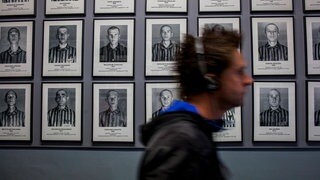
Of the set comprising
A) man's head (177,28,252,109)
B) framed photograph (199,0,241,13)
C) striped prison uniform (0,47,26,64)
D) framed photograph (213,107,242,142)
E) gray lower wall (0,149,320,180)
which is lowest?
gray lower wall (0,149,320,180)

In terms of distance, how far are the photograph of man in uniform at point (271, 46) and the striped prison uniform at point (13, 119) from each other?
1.86 m

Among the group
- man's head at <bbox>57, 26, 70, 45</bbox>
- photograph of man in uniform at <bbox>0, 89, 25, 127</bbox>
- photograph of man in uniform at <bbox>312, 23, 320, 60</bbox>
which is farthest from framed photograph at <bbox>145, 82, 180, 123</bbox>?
photograph of man in uniform at <bbox>312, 23, 320, 60</bbox>

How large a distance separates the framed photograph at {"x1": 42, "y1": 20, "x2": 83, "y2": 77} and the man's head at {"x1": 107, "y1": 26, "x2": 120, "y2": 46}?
0.23m

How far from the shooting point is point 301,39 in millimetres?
2730

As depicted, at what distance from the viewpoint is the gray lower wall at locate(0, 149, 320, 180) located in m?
2.67

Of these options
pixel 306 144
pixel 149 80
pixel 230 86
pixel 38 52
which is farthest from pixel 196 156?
pixel 38 52

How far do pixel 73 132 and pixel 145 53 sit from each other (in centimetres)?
80

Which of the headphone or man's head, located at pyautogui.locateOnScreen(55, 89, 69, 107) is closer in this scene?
the headphone

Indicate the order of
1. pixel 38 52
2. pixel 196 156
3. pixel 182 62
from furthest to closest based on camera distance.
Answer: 1. pixel 38 52
2. pixel 182 62
3. pixel 196 156

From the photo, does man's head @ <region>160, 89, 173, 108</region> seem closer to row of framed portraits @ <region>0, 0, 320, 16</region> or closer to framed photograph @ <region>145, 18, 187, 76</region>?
framed photograph @ <region>145, 18, 187, 76</region>

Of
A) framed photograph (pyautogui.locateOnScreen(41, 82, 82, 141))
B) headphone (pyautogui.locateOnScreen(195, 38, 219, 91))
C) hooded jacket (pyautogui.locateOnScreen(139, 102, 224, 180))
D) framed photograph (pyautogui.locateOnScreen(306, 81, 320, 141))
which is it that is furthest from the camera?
framed photograph (pyautogui.locateOnScreen(41, 82, 82, 141))

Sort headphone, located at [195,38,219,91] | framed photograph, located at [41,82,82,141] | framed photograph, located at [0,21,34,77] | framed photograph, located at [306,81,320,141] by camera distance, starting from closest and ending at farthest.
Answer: headphone, located at [195,38,219,91] → framed photograph, located at [306,81,320,141] → framed photograph, located at [41,82,82,141] → framed photograph, located at [0,21,34,77]

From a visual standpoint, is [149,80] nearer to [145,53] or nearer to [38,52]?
[145,53]

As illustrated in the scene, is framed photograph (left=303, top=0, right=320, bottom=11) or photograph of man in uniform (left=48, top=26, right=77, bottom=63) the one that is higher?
framed photograph (left=303, top=0, right=320, bottom=11)
